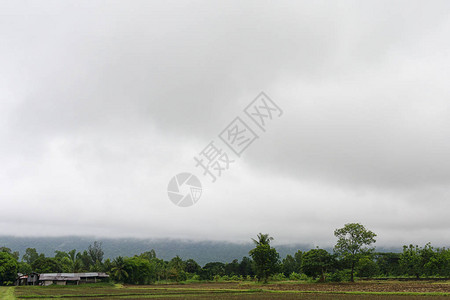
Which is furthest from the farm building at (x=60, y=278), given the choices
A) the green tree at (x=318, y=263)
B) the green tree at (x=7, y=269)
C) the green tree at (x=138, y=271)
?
the green tree at (x=318, y=263)

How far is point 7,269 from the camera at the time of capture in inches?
3004

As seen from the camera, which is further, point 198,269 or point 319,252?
point 198,269

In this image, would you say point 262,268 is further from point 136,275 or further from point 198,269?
point 198,269

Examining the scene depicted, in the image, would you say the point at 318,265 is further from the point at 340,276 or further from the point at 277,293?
the point at 277,293

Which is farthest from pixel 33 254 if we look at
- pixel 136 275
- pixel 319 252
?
pixel 319 252

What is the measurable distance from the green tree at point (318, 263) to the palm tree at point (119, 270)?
143ft

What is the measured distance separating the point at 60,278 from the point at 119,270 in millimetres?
13125

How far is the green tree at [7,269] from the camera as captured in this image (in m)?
75.5

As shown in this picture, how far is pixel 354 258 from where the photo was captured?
6581 cm

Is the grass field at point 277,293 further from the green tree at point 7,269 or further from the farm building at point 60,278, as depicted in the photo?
the green tree at point 7,269

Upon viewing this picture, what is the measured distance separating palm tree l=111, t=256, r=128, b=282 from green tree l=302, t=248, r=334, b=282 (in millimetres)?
43609

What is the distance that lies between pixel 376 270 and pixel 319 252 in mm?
24390

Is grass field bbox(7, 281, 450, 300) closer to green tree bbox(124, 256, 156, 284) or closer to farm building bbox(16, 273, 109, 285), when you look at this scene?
farm building bbox(16, 273, 109, 285)

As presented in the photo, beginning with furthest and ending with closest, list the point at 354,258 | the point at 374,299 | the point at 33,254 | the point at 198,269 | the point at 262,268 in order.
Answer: the point at 33,254 < the point at 198,269 < the point at 262,268 < the point at 354,258 < the point at 374,299
